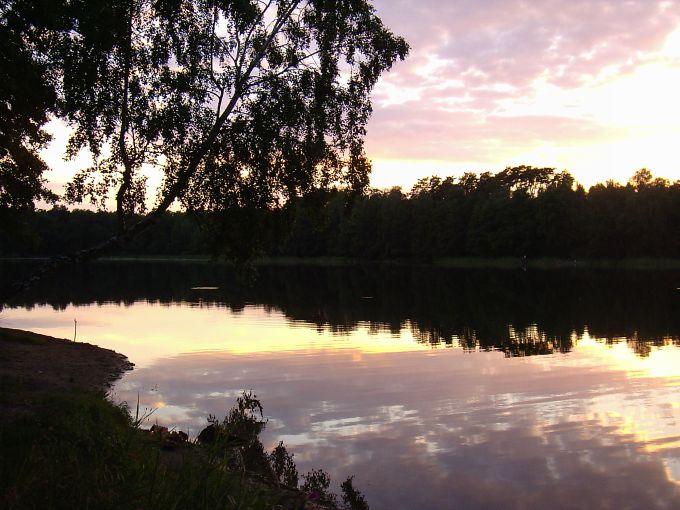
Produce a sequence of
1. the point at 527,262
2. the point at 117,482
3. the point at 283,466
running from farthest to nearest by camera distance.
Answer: the point at 527,262, the point at 283,466, the point at 117,482

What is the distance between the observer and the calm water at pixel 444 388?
1151 cm

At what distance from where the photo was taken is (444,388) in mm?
18984

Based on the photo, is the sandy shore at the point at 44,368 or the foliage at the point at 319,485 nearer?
the foliage at the point at 319,485

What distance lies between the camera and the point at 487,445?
13.3m

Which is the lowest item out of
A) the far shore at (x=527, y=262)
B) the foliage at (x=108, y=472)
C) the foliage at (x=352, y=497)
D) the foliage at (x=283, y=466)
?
the foliage at (x=352, y=497)

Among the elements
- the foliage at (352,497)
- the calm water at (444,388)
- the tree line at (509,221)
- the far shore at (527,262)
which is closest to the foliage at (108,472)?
the foliage at (352,497)

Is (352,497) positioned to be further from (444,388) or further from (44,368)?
(44,368)

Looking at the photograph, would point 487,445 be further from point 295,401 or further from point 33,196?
point 33,196

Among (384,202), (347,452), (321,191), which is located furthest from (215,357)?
(384,202)

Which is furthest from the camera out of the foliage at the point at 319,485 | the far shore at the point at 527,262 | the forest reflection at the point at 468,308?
the far shore at the point at 527,262

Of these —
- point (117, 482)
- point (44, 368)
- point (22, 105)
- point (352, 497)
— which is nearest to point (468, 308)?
point (44, 368)

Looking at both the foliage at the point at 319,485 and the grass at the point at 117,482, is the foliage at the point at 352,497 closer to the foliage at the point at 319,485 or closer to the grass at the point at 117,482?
the foliage at the point at 319,485

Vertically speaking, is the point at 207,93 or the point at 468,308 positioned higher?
the point at 207,93

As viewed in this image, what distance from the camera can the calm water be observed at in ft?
37.8
